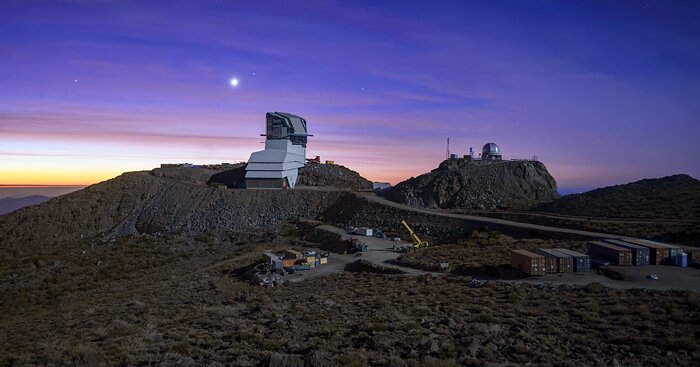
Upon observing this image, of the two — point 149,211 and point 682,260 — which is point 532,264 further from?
point 149,211

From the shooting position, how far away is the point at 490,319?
51.6 ft

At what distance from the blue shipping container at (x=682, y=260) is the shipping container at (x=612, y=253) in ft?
9.53

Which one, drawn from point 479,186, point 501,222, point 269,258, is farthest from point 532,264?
point 479,186

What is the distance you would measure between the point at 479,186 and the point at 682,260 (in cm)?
3329

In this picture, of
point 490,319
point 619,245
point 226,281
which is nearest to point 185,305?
point 226,281

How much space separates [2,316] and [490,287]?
29.6m

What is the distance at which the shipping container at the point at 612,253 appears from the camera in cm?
2569

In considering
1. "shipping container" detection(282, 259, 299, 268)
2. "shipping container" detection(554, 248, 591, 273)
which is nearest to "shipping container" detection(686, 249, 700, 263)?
"shipping container" detection(554, 248, 591, 273)

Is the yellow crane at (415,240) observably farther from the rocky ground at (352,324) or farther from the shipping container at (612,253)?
the shipping container at (612,253)

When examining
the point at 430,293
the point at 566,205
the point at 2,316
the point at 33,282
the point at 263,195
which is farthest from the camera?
the point at 263,195

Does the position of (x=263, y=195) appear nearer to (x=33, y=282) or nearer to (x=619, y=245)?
(x=33, y=282)

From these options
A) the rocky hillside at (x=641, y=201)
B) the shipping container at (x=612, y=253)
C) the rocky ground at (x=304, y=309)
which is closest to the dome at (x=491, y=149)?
the rocky hillside at (x=641, y=201)

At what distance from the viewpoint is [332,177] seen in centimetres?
7406

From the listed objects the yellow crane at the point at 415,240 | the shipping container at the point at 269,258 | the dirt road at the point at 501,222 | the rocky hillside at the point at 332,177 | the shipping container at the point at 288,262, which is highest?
the rocky hillside at the point at 332,177
